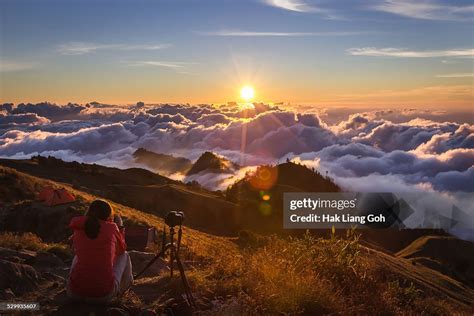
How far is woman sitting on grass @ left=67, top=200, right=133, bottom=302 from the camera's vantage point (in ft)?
18.7

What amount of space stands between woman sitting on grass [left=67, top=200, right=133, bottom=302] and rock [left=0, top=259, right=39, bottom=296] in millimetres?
1779

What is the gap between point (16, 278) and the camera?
7.44 m

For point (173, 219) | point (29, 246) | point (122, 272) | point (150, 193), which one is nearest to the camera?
point (122, 272)

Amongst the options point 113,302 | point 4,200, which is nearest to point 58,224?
point 4,200

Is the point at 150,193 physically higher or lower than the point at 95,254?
lower

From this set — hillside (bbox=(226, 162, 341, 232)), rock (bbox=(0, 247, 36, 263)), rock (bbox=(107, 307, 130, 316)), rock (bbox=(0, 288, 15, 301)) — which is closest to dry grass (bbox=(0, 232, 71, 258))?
rock (bbox=(0, 247, 36, 263))

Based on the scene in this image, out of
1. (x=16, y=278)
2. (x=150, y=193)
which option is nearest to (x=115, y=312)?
(x=16, y=278)

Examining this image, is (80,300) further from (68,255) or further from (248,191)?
(248,191)

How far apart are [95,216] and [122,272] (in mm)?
1157

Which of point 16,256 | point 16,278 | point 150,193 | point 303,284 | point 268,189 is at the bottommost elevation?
point 268,189

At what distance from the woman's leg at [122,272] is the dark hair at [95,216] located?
839 millimetres

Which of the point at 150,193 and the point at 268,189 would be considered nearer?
the point at 150,193

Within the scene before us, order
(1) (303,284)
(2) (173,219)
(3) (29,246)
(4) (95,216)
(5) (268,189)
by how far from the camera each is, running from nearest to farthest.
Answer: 1. (4) (95,216)
2. (1) (303,284)
3. (2) (173,219)
4. (3) (29,246)
5. (5) (268,189)

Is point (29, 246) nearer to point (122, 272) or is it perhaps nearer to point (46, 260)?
point (46, 260)
